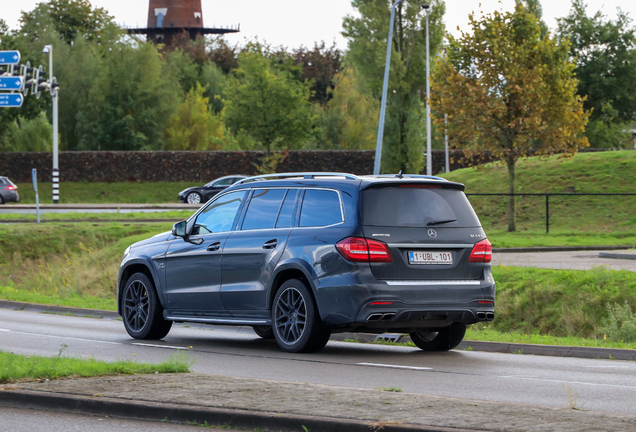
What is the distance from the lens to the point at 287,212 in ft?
33.3

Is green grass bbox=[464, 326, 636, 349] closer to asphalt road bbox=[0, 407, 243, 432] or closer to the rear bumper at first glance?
the rear bumper

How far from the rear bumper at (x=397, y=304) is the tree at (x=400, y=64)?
38.2 m

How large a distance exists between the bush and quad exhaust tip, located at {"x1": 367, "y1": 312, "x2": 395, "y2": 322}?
4877mm

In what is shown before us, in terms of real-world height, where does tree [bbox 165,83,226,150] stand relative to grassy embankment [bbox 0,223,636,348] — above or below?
above

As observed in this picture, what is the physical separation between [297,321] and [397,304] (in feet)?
3.86

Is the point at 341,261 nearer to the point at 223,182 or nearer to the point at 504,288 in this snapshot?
the point at 504,288

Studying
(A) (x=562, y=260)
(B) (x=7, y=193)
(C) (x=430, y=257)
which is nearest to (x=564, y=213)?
(A) (x=562, y=260)

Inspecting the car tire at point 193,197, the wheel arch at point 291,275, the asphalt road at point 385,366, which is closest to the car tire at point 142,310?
the asphalt road at point 385,366

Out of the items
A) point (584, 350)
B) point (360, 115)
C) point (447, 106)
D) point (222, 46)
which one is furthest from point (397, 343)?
point (222, 46)

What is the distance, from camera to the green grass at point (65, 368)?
7.59 metres

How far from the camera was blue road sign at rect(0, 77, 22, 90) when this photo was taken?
115ft

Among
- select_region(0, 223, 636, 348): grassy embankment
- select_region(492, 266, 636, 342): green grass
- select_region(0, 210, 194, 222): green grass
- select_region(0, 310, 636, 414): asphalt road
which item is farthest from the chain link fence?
select_region(0, 310, 636, 414): asphalt road

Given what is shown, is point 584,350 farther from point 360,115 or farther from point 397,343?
point 360,115

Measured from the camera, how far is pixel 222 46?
83562 mm
